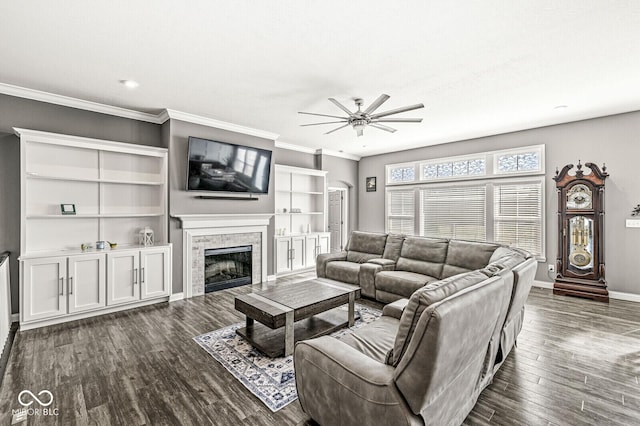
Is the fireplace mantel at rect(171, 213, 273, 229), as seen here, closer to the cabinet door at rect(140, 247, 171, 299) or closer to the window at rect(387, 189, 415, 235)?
the cabinet door at rect(140, 247, 171, 299)

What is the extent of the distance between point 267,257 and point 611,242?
5719 mm

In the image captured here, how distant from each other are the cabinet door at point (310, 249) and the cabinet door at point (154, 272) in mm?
2931

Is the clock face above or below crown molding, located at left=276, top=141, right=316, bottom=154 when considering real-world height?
below

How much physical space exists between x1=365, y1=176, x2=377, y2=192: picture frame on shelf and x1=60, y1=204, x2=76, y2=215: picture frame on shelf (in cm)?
617

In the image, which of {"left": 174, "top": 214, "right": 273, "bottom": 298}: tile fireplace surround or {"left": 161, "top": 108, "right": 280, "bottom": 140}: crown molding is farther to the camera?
{"left": 174, "top": 214, "right": 273, "bottom": 298}: tile fireplace surround

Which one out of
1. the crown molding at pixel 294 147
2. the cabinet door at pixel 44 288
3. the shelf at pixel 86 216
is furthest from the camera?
the crown molding at pixel 294 147

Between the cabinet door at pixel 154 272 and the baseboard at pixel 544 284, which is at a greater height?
the cabinet door at pixel 154 272

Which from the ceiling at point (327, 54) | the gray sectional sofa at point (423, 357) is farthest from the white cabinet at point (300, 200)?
the gray sectional sofa at point (423, 357)

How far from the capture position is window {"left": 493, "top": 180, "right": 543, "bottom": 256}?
5.38 m

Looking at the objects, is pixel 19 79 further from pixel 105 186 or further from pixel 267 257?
pixel 267 257

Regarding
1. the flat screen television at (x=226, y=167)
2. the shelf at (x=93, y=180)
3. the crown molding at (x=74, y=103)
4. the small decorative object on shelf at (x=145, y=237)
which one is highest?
the crown molding at (x=74, y=103)

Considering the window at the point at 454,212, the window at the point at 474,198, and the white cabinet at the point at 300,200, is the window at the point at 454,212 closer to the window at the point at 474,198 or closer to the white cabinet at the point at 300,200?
the window at the point at 474,198

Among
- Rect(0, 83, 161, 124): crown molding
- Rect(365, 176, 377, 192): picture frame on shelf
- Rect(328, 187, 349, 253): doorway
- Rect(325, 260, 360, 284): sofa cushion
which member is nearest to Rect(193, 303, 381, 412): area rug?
Rect(325, 260, 360, 284): sofa cushion

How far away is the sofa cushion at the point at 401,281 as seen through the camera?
4086mm
